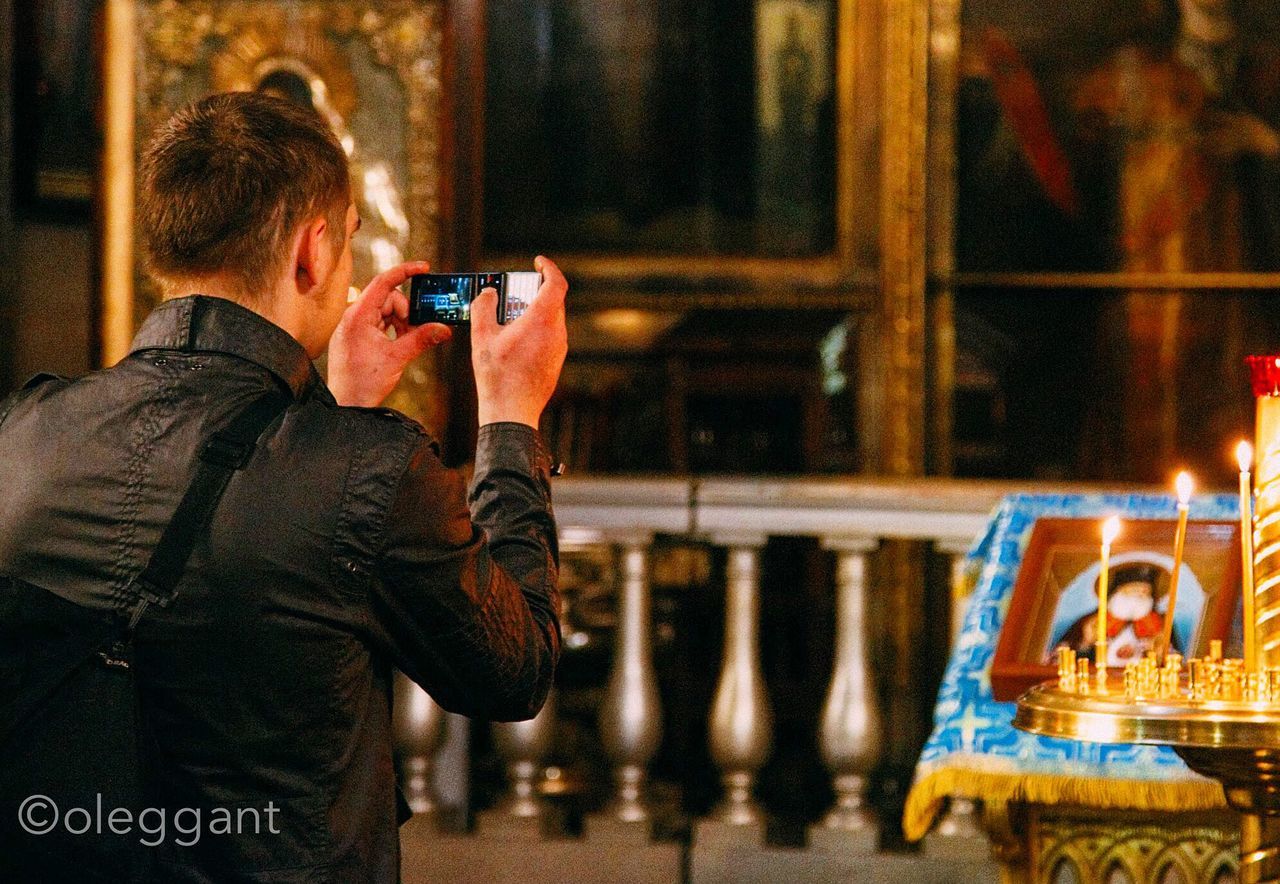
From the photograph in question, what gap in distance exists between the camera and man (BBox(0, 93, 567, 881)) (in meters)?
1.63

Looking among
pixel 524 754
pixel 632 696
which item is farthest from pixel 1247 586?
pixel 524 754

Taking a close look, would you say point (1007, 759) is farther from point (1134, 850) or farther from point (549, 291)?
point (549, 291)

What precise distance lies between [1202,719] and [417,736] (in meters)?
2.52

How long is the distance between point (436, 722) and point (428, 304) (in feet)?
8.36

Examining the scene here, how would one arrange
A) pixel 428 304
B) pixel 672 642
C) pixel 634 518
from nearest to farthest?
pixel 428 304, pixel 634 518, pixel 672 642

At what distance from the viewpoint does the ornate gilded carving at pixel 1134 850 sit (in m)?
3.09

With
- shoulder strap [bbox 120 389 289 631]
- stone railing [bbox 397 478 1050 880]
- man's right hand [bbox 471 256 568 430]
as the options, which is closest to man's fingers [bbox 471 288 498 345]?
man's right hand [bbox 471 256 568 430]

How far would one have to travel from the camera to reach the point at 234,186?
1.70 m

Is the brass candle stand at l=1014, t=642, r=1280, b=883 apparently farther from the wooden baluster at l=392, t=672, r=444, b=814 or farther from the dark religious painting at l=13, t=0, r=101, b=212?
the dark religious painting at l=13, t=0, r=101, b=212

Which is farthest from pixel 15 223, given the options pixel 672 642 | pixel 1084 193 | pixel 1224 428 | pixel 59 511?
pixel 59 511

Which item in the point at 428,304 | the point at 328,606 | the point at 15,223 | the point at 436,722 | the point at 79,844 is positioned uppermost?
the point at 15,223

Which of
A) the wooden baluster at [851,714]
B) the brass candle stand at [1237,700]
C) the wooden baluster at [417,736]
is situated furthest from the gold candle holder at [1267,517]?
the wooden baluster at [417,736]

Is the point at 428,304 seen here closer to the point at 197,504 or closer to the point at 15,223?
the point at 197,504

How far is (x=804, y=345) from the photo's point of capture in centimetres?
625
